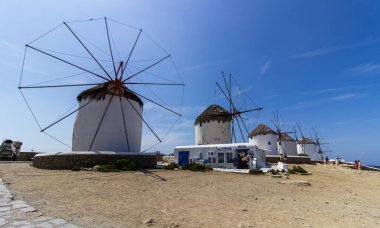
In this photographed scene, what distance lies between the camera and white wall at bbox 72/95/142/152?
23.3 meters

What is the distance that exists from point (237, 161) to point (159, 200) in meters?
16.9

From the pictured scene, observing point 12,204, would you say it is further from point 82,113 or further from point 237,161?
point 237,161

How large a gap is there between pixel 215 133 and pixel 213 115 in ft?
10.3

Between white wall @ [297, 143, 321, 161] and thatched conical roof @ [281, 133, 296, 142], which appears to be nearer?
thatched conical roof @ [281, 133, 296, 142]

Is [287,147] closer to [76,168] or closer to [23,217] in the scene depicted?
[76,168]

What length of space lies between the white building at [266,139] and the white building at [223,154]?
17.7 meters

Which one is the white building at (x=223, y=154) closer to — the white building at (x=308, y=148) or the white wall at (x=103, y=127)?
the white wall at (x=103, y=127)

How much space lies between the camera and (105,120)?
2355 centimetres

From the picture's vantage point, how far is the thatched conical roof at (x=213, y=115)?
133 feet

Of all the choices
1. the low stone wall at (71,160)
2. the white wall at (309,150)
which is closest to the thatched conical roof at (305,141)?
the white wall at (309,150)

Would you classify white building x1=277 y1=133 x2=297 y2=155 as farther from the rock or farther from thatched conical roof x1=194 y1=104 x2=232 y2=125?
the rock

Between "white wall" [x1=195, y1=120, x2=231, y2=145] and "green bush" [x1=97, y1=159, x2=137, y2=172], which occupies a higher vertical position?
"white wall" [x1=195, y1=120, x2=231, y2=145]

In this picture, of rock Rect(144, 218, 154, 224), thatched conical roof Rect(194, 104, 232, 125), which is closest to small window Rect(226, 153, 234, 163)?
thatched conical roof Rect(194, 104, 232, 125)

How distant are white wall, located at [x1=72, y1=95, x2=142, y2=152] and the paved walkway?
16020mm
